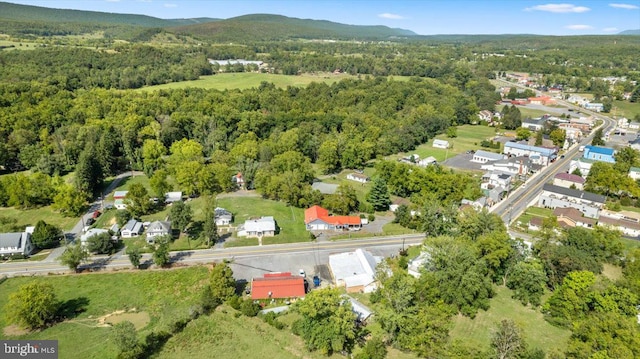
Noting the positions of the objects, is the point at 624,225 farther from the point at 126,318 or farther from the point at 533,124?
the point at 533,124

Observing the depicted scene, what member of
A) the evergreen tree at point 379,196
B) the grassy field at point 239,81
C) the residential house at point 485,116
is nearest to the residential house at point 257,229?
the evergreen tree at point 379,196

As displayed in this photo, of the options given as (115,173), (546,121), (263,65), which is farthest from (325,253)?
(263,65)

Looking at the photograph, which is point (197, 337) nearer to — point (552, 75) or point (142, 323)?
point (142, 323)

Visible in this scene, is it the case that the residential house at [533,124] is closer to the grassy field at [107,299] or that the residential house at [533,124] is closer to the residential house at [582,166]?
the residential house at [582,166]

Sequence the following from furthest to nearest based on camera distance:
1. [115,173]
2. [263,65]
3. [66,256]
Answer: [263,65] → [115,173] → [66,256]

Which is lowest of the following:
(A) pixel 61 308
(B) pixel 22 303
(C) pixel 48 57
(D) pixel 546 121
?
(A) pixel 61 308

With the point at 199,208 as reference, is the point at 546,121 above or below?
above
